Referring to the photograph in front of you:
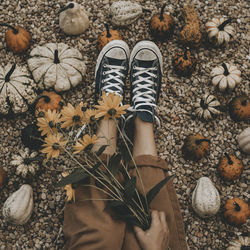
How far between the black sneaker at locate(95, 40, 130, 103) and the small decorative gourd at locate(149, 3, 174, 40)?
1.10 ft

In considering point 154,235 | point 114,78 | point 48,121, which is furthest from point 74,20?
point 154,235

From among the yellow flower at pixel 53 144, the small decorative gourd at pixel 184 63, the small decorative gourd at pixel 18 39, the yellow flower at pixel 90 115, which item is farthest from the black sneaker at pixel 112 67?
the yellow flower at pixel 53 144

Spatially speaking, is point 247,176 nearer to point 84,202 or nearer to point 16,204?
point 84,202

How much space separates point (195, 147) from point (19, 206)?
4.86 feet

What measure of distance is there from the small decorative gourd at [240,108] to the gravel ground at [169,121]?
0.28 ft

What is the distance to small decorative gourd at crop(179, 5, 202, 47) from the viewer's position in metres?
2.53

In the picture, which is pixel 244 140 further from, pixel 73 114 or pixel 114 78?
pixel 73 114

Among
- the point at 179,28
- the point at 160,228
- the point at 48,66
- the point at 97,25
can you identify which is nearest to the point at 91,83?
the point at 48,66

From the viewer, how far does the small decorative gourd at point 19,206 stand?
2.06 m

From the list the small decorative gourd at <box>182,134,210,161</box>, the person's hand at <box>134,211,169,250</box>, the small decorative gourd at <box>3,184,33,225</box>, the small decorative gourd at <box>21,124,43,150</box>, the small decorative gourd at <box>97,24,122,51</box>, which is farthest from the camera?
the small decorative gourd at <box>97,24,122,51</box>

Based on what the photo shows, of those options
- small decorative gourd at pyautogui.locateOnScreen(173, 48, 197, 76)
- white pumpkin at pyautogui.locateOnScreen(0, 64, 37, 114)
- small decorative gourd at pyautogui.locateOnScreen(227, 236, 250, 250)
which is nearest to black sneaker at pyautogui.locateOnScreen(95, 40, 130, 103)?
small decorative gourd at pyautogui.locateOnScreen(173, 48, 197, 76)

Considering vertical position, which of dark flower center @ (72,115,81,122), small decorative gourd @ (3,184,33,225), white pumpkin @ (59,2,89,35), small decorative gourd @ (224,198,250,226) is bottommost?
small decorative gourd @ (224,198,250,226)

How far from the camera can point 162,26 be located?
2.54 m

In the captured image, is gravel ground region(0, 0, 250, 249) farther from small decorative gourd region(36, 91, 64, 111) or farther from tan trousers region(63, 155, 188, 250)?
tan trousers region(63, 155, 188, 250)
